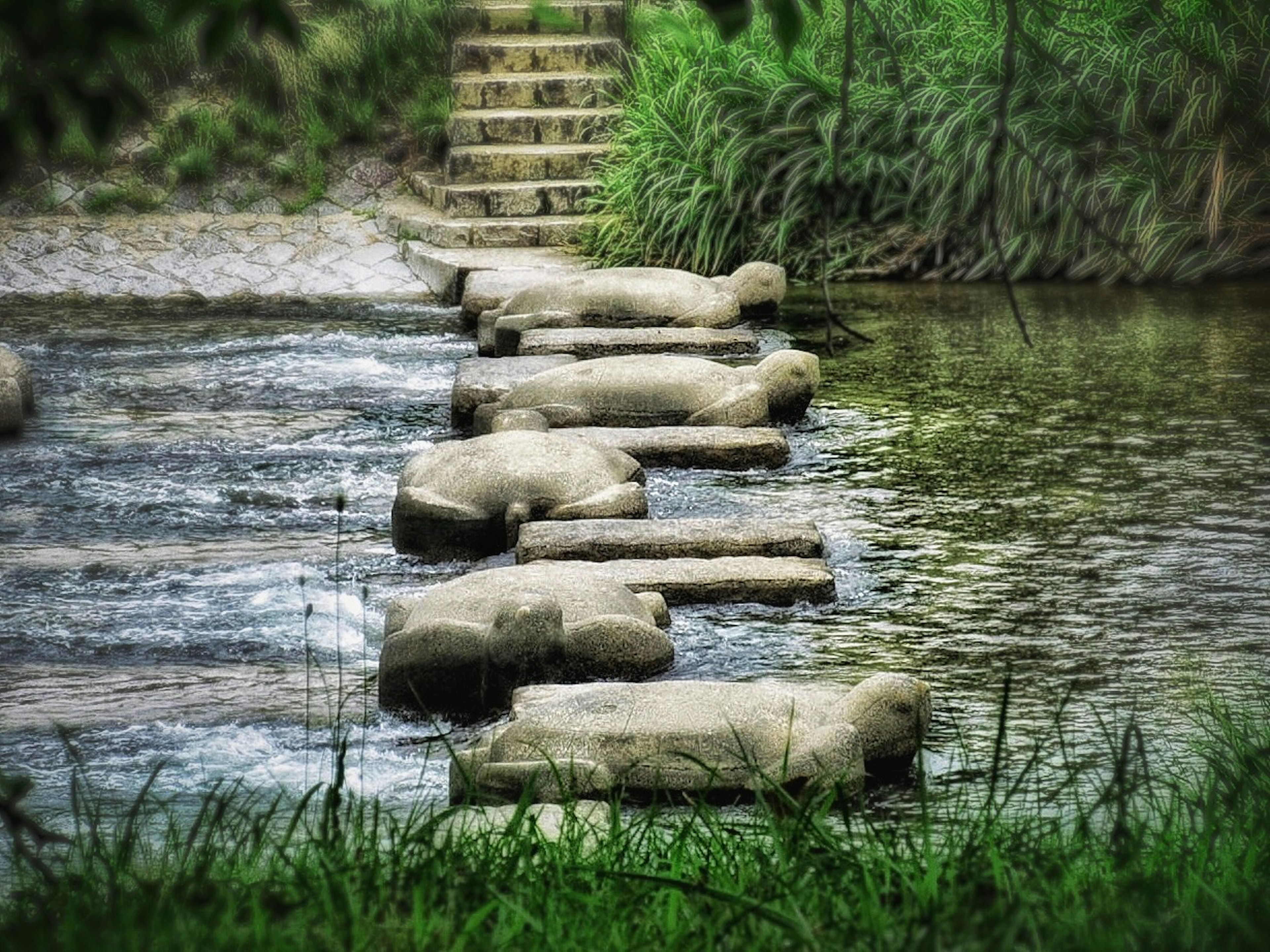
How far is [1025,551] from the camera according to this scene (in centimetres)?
476

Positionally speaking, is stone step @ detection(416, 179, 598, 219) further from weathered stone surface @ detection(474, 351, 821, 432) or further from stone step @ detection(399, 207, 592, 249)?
weathered stone surface @ detection(474, 351, 821, 432)

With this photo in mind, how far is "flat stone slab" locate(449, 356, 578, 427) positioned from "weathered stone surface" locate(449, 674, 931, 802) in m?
3.23

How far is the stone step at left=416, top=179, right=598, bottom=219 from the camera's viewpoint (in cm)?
1086

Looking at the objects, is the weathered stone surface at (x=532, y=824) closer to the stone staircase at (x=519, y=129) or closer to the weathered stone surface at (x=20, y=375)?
the weathered stone surface at (x=20, y=375)

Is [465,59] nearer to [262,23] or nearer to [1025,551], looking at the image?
[1025,551]

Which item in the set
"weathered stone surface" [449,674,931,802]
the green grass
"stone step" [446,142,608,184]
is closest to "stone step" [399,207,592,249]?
"stone step" [446,142,608,184]

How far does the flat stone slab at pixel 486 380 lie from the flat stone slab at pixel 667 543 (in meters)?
1.80

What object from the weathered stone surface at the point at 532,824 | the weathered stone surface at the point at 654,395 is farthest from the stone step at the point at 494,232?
the weathered stone surface at the point at 532,824

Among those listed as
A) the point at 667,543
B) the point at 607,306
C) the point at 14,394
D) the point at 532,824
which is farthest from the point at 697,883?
the point at 607,306

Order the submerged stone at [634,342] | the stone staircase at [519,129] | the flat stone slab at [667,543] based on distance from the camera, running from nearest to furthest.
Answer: the flat stone slab at [667,543] < the submerged stone at [634,342] < the stone staircase at [519,129]

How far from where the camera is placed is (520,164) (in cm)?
1118

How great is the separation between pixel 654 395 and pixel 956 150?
14.3 feet

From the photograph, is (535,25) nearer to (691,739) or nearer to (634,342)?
(634,342)

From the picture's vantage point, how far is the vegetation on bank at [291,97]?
11562 mm
